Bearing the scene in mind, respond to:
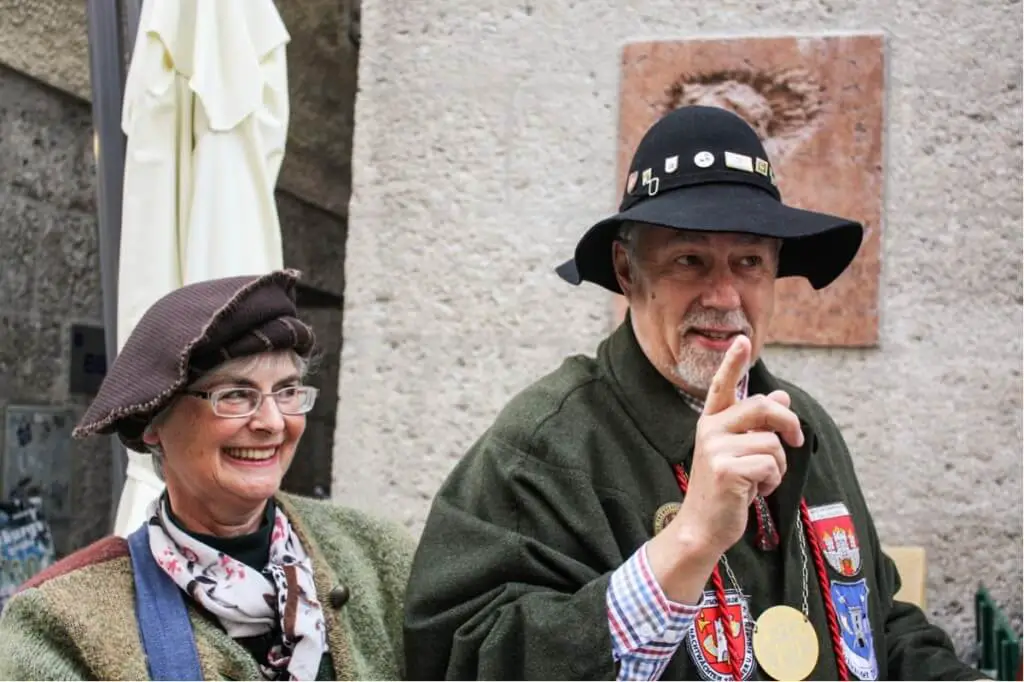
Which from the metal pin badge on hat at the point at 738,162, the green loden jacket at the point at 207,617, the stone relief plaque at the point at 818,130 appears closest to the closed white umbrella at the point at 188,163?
the green loden jacket at the point at 207,617

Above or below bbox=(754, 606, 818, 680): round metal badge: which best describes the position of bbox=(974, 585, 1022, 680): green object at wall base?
below

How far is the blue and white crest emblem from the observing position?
2041mm

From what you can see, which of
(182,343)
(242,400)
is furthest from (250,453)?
(182,343)

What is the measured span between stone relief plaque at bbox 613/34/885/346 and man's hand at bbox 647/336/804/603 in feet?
6.28

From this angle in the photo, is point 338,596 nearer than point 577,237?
Yes

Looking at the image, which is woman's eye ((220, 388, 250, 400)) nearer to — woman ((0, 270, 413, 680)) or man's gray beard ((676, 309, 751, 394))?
woman ((0, 270, 413, 680))

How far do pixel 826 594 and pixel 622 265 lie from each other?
0.74m

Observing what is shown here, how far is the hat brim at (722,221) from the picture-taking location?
1.90m

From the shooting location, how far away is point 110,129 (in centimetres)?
338

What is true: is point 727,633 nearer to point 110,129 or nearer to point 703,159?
point 703,159

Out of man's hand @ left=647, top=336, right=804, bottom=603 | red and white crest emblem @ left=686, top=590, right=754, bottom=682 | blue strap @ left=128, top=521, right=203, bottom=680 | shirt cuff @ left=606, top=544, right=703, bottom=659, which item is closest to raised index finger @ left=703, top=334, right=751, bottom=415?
→ man's hand @ left=647, top=336, right=804, bottom=603

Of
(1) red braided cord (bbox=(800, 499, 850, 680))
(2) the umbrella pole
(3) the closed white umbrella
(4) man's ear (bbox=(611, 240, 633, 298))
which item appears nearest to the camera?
(1) red braided cord (bbox=(800, 499, 850, 680))

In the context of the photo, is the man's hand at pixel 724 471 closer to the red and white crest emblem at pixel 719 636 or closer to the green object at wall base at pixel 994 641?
the red and white crest emblem at pixel 719 636

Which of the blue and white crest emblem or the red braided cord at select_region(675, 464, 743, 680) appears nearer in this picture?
the red braided cord at select_region(675, 464, 743, 680)
